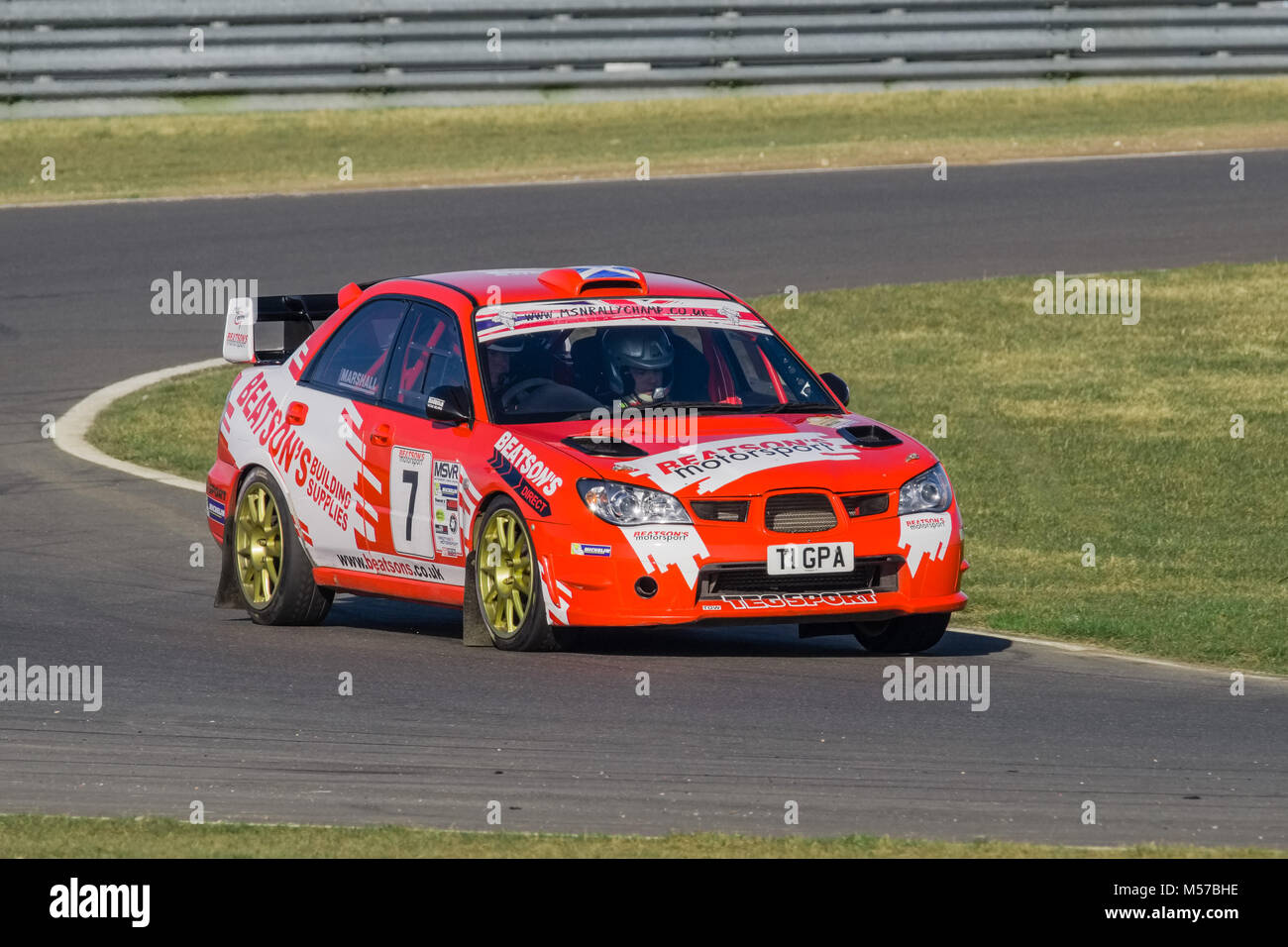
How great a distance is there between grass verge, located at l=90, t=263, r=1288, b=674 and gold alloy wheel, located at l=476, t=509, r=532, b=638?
8.20ft

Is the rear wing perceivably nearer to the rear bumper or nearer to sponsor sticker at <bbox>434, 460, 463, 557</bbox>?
the rear bumper

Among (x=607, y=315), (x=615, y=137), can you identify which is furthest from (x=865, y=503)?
(x=615, y=137)

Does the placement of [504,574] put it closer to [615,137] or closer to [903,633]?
[903,633]

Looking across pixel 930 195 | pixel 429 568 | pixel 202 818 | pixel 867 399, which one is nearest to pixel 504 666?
pixel 429 568

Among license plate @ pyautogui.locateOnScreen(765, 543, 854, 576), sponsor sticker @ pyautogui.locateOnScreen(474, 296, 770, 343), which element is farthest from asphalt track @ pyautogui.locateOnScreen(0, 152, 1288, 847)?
sponsor sticker @ pyautogui.locateOnScreen(474, 296, 770, 343)

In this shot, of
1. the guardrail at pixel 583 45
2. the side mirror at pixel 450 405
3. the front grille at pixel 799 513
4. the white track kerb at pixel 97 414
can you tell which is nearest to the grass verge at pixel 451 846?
the front grille at pixel 799 513

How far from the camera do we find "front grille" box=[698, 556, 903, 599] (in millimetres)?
10125

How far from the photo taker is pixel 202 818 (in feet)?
24.6

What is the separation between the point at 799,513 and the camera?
10.2 m

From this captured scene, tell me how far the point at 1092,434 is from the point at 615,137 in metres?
13.3

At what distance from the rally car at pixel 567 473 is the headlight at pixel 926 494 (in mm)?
12
